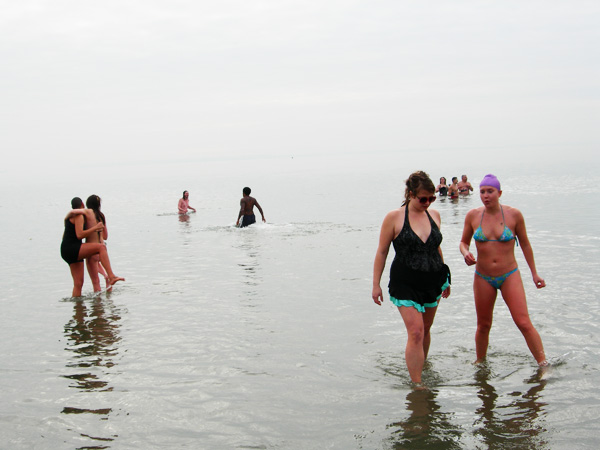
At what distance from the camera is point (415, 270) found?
227 inches

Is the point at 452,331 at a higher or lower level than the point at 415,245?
lower

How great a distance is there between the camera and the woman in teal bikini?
6129mm

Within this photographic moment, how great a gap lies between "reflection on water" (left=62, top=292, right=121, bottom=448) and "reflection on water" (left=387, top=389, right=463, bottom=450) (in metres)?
2.28

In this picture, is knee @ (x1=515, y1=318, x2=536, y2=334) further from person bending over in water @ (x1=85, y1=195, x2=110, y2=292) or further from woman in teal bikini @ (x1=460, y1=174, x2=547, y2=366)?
person bending over in water @ (x1=85, y1=195, x2=110, y2=292)

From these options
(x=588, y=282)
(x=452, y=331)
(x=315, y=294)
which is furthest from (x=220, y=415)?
(x=588, y=282)

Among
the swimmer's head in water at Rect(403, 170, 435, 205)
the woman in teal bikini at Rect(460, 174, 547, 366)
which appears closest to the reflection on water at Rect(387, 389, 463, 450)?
the woman in teal bikini at Rect(460, 174, 547, 366)

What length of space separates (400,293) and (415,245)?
1.48 feet

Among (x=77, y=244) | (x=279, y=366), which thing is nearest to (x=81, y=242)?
(x=77, y=244)

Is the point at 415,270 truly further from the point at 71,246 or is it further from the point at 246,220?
the point at 246,220

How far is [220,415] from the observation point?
5.52m

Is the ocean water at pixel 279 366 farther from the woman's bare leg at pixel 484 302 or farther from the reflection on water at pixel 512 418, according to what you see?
the woman's bare leg at pixel 484 302

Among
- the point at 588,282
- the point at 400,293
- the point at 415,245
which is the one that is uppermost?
the point at 415,245

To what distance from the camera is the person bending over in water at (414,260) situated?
5723 mm

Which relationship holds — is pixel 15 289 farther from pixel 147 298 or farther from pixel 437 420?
pixel 437 420
